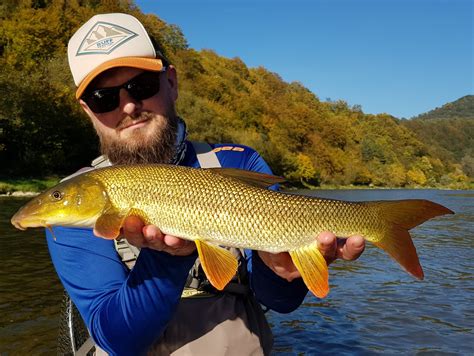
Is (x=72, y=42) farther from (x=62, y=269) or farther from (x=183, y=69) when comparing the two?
(x=183, y=69)

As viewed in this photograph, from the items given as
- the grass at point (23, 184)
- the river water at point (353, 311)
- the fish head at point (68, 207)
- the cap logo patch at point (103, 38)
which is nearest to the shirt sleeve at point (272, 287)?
the fish head at point (68, 207)

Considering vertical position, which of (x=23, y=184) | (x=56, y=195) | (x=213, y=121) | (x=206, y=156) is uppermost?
(x=213, y=121)

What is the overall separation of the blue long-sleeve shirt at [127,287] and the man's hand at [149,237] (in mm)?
53

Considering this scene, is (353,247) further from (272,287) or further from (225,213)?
(225,213)

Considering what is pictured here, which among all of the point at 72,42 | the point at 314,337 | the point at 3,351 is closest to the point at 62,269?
the point at 72,42

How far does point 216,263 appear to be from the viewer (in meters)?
2.51

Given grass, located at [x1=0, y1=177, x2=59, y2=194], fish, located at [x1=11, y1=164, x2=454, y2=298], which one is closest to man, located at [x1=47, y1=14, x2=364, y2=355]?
fish, located at [x1=11, y1=164, x2=454, y2=298]

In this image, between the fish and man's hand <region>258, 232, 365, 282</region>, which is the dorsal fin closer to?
the fish

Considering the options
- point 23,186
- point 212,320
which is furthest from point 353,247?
point 23,186

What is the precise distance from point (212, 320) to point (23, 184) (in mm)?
30931

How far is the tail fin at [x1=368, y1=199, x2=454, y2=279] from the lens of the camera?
8.64 ft

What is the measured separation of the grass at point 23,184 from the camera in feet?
93.9

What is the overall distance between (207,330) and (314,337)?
4.81 metres

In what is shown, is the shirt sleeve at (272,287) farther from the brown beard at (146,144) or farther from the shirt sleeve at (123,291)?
the brown beard at (146,144)
